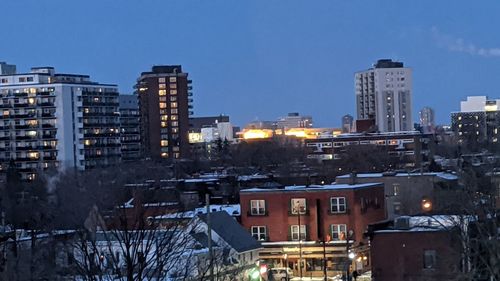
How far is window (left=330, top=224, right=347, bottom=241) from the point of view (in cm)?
4791

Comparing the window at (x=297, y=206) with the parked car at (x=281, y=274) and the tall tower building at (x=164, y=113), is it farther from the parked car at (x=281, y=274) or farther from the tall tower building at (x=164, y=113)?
the tall tower building at (x=164, y=113)

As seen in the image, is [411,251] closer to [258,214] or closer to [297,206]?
[297,206]

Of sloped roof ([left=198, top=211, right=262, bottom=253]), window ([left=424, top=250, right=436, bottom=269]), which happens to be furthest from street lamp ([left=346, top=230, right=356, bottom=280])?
window ([left=424, top=250, right=436, bottom=269])

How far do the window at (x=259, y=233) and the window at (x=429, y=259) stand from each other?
52.0ft

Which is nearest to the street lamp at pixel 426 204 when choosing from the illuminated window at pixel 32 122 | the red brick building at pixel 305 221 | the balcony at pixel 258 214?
the red brick building at pixel 305 221

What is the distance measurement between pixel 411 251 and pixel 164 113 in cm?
14903

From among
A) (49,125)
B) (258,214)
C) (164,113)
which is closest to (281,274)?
(258,214)

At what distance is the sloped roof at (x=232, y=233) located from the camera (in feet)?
138

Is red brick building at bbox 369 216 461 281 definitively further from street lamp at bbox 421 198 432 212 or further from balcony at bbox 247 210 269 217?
street lamp at bbox 421 198 432 212

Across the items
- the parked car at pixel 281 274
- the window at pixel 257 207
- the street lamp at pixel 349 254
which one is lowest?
→ the parked car at pixel 281 274

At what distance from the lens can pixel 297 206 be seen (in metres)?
48.5

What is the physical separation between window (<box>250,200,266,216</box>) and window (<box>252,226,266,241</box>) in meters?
0.79

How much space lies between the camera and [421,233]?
33.6 meters

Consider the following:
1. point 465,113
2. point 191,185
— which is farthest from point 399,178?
point 465,113
